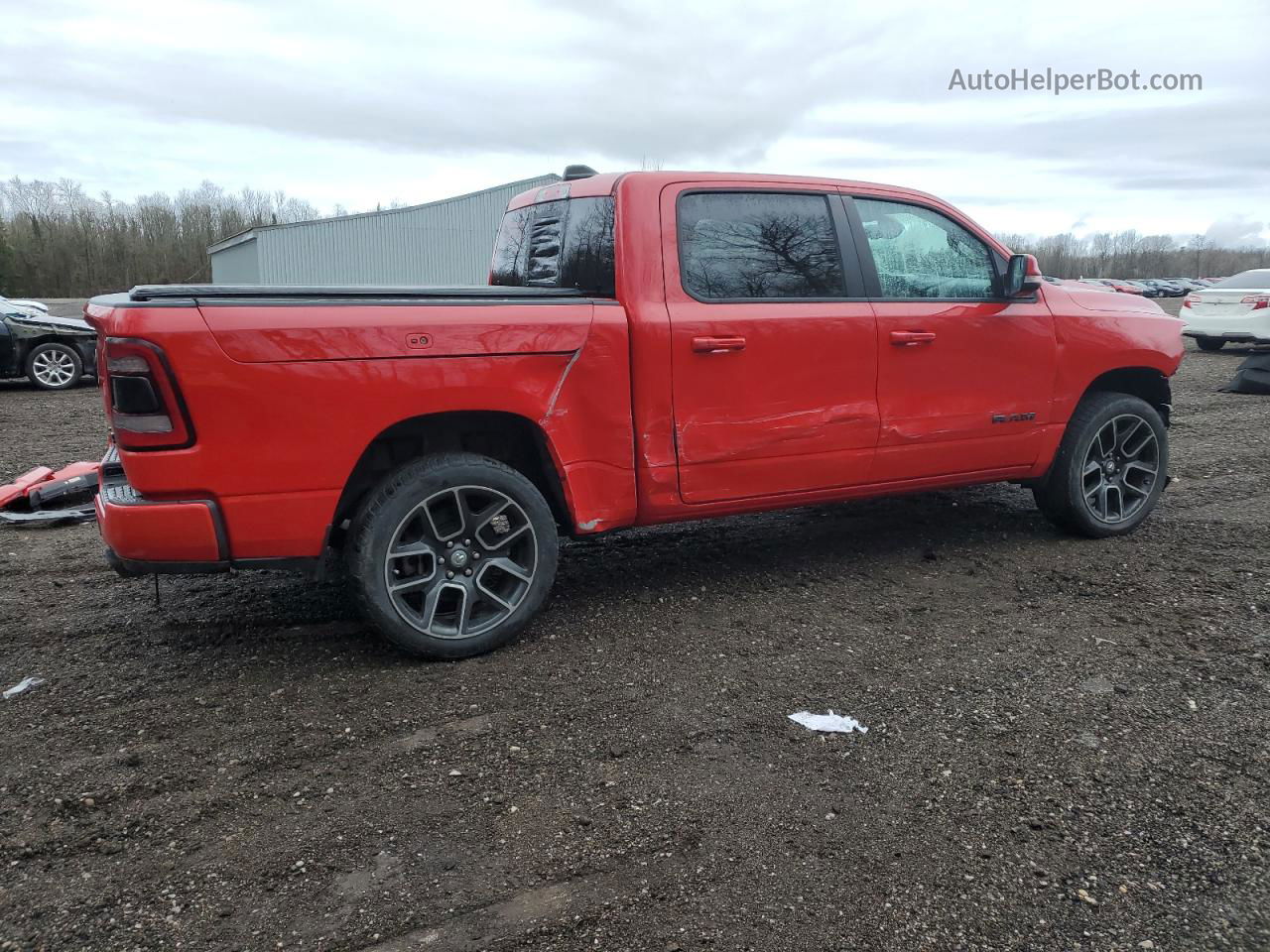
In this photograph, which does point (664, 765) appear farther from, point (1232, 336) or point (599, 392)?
point (1232, 336)

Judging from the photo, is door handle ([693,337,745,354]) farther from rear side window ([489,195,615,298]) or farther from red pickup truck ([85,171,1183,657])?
rear side window ([489,195,615,298])

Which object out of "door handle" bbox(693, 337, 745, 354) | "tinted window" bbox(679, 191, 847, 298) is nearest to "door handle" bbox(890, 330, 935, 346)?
"tinted window" bbox(679, 191, 847, 298)

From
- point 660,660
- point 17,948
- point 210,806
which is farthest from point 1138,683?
point 17,948

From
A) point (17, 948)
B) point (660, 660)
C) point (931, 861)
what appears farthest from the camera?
point (660, 660)

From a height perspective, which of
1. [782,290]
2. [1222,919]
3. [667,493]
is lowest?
[1222,919]

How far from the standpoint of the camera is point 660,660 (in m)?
3.79

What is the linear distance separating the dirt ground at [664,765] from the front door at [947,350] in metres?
0.65

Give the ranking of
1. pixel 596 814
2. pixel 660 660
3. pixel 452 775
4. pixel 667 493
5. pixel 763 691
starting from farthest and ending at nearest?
pixel 667 493, pixel 660 660, pixel 763 691, pixel 452 775, pixel 596 814

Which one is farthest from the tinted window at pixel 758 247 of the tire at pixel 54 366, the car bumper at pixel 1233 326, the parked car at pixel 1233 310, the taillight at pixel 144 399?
the parked car at pixel 1233 310

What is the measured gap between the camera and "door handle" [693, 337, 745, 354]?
13.2 ft

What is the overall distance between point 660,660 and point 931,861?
1480mm

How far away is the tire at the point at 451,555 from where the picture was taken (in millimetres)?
3592

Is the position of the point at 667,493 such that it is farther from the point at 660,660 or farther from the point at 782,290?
the point at 782,290

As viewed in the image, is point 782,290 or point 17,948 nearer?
point 17,948
